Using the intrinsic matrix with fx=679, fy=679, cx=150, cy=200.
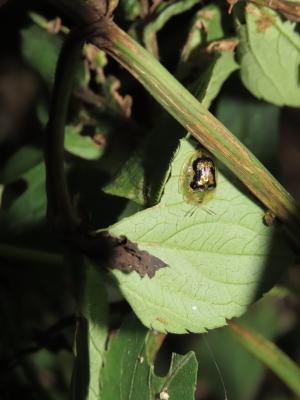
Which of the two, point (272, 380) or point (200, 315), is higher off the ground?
point (200, 315)

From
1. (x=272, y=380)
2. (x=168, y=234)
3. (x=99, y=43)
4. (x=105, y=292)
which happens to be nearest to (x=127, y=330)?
(x=105, y=292)

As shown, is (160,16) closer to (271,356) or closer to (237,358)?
(271,356)

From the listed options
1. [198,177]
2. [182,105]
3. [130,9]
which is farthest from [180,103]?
[130,9]

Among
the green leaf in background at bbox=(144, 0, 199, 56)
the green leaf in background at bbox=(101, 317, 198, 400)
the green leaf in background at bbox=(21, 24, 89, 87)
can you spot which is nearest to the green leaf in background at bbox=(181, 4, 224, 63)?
the green leaf in background at bbox=(144, 0, 199, 56)

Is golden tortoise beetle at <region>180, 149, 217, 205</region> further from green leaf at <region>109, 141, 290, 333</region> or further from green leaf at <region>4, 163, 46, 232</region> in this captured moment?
green leaf at <region>4, 163, 46, 232</region>

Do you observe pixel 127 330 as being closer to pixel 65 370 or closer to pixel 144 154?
pixel 144 154
